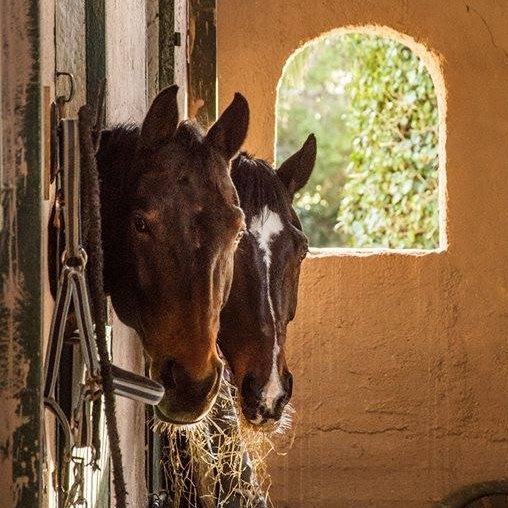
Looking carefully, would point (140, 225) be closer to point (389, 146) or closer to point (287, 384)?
point (287, 384)

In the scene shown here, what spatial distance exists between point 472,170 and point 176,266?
12.5 ft

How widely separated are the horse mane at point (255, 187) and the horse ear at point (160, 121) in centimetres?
122

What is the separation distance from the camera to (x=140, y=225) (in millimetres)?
2232

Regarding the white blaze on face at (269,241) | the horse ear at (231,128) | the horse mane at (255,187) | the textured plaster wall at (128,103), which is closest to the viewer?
the horse ear at (231,128)

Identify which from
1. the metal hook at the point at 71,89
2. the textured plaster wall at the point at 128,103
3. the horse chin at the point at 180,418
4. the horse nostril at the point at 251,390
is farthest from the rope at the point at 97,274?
the horse nostril at the point at 251,390

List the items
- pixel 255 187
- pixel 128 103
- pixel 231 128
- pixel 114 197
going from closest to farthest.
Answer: pixel 114 197 < pixel 231 128 < pixel 255 187 < pixel 128 103

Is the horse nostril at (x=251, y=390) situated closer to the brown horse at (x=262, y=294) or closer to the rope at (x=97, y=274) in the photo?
the brown horse at (x=262, y=294)

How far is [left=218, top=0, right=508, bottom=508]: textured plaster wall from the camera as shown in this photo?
5.68 m

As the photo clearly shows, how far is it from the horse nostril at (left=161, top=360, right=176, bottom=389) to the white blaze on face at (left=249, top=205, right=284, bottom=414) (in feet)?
3.96

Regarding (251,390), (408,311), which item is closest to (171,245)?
(251,390)

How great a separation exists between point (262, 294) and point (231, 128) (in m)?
1.06

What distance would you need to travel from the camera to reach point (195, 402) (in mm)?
2188

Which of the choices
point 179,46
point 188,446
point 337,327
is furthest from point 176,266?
point 337,327

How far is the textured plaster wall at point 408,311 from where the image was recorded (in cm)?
568
